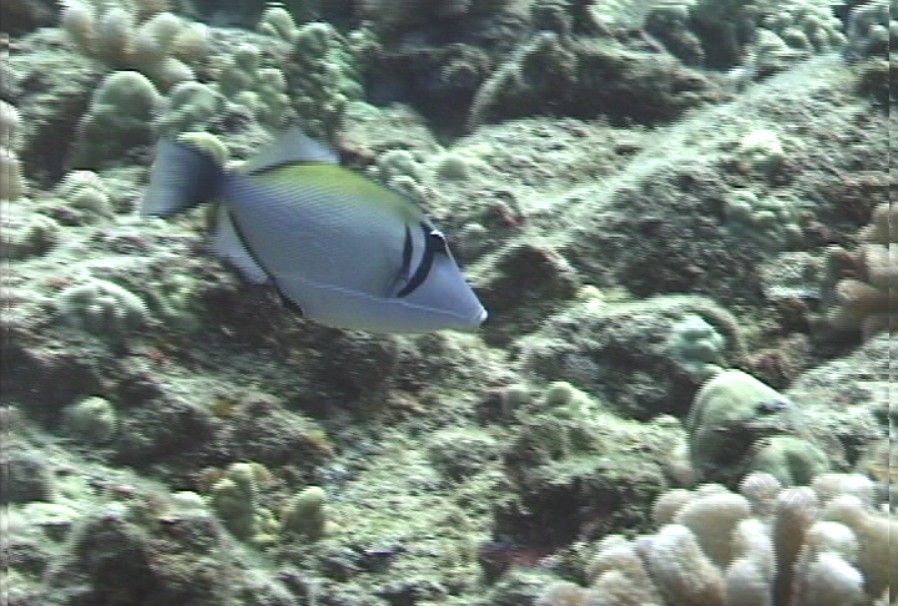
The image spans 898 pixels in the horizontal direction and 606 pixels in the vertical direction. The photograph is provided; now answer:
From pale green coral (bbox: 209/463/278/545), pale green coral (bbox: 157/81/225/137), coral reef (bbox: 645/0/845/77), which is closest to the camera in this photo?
pale green coral (bbox: 209/463/278/545)

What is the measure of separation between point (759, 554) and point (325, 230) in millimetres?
1057

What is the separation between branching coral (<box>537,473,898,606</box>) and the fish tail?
1095mm

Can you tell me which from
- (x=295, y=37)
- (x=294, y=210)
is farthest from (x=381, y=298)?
(x=295, y=37)

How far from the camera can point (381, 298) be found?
1.89m

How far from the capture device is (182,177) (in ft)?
6.25

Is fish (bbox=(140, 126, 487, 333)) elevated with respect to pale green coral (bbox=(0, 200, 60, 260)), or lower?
elevated

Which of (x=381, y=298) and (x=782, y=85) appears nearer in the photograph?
(x=381, y=298)

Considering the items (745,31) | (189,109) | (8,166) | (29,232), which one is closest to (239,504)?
(29,232)

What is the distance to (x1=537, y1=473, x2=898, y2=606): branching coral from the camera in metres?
1.88

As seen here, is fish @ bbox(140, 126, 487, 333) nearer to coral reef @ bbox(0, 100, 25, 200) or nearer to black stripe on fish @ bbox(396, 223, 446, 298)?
black stripe on fish @ bbox(396, 223, 446, 298)

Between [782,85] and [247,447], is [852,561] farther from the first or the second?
[782,85]

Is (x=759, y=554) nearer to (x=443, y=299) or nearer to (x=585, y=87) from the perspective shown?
(x=443, y=299)

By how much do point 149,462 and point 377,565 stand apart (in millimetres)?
636

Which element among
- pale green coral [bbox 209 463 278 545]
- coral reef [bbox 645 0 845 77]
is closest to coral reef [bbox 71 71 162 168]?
pale green coral [bbox 209 463 278 545]
